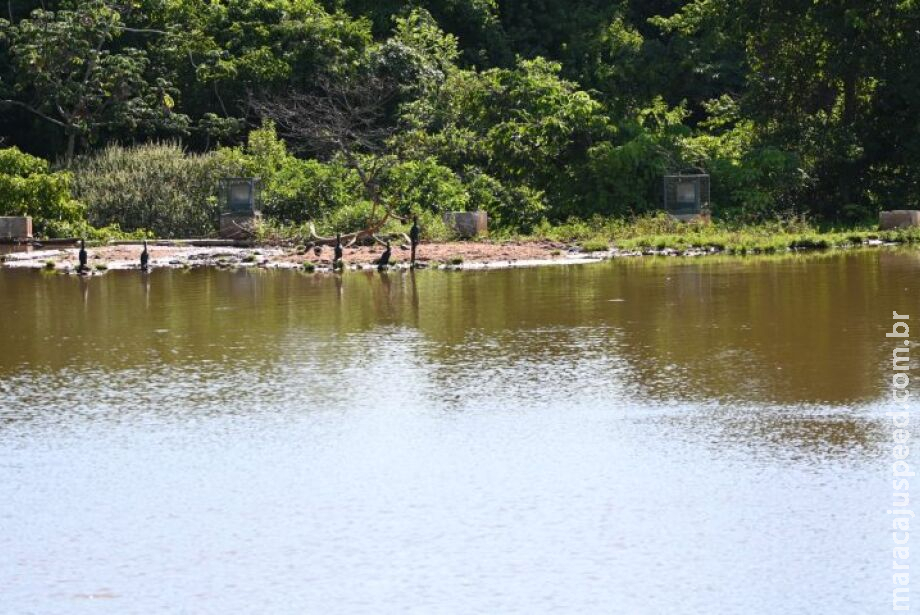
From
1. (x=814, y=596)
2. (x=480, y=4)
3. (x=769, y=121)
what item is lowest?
(x=814, y=596)

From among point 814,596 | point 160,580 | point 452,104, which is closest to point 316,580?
point 160,580

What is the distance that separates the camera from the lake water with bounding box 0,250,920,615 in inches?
414

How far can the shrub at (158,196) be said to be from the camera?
39.7m

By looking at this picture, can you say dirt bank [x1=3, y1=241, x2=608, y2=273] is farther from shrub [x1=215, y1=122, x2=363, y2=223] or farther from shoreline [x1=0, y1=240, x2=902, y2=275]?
shrub [x1=215, y1=122, x2=363, y2=223]

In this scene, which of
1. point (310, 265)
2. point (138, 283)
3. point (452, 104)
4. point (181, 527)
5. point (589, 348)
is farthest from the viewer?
point (452, 104)

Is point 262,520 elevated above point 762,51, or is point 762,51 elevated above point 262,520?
point 762,51

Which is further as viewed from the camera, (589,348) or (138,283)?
(138,283)

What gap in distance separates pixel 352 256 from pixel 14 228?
411 inches

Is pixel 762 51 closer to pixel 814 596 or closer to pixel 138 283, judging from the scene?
pixel 138 283

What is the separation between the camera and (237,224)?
38.2 meters

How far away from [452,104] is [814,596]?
1336 inches

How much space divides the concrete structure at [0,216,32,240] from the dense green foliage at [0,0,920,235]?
2.28ft

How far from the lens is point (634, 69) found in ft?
157

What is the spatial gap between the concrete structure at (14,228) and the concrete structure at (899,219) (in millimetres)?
21828
